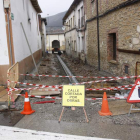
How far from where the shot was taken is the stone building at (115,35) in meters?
7.84

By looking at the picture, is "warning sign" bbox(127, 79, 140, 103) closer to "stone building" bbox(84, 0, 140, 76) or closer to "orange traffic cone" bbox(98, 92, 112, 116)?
"orange traffic cone" bbox(98, 92, 112, 116)

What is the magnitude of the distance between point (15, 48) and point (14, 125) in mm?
4568

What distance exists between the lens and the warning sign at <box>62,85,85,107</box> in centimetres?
478

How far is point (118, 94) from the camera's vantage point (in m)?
6.55

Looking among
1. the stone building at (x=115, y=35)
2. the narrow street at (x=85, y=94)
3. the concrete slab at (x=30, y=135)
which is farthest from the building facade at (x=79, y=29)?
the concrete slab at (x=30, y=135)

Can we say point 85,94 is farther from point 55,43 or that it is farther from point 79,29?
point 55,43

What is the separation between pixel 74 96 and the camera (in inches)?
189

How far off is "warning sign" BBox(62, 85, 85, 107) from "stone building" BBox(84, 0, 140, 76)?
320 cm

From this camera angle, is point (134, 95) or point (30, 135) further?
point (134, 95)

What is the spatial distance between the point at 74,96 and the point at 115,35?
6.94 m

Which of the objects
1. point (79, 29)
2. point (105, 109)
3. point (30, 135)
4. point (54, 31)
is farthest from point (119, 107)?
point (54, 31)

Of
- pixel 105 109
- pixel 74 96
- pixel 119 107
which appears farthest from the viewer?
pixel 119 107

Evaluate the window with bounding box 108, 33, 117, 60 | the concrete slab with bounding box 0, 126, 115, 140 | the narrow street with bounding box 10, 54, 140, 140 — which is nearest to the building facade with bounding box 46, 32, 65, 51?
the window with bounding box 108, 33, 117, 60

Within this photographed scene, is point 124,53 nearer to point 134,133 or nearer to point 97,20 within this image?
point 97,20
